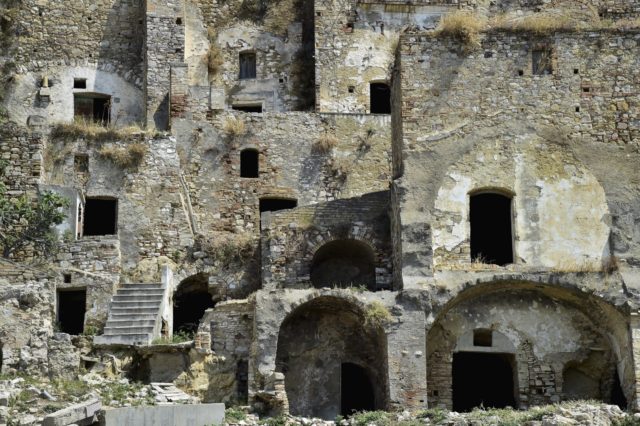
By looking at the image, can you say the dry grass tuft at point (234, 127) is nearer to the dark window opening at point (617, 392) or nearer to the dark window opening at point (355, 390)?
the dark window opening at point (355, 390)

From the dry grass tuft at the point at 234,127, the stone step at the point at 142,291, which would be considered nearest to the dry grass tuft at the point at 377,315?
the stone step at the point at 142,291

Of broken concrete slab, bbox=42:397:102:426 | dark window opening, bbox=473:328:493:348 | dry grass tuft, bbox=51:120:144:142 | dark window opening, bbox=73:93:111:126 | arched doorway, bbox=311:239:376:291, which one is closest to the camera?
broken concrete slab, bbox=42:397:102:426

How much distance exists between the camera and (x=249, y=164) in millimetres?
36250

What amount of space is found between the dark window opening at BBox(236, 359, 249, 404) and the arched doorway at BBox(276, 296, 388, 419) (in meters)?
0.82

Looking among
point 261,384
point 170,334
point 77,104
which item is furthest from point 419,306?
point 77,104

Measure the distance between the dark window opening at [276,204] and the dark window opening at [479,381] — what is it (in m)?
7.24

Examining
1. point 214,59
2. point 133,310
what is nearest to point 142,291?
point 133,310

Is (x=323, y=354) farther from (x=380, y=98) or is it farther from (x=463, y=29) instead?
(x=380, y=98)

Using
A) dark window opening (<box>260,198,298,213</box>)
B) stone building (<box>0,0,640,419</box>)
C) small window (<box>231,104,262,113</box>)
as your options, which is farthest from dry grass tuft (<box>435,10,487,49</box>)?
small window (<box>231,104,262,113</box>)

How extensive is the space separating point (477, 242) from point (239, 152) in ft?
24.9

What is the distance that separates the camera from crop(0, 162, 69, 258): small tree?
31406 mm

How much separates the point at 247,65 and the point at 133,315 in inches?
501

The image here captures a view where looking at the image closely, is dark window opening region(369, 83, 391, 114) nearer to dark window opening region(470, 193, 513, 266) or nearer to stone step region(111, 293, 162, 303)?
dark window opening region(470, 193, 513, 266)

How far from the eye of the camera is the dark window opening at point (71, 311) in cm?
3147
